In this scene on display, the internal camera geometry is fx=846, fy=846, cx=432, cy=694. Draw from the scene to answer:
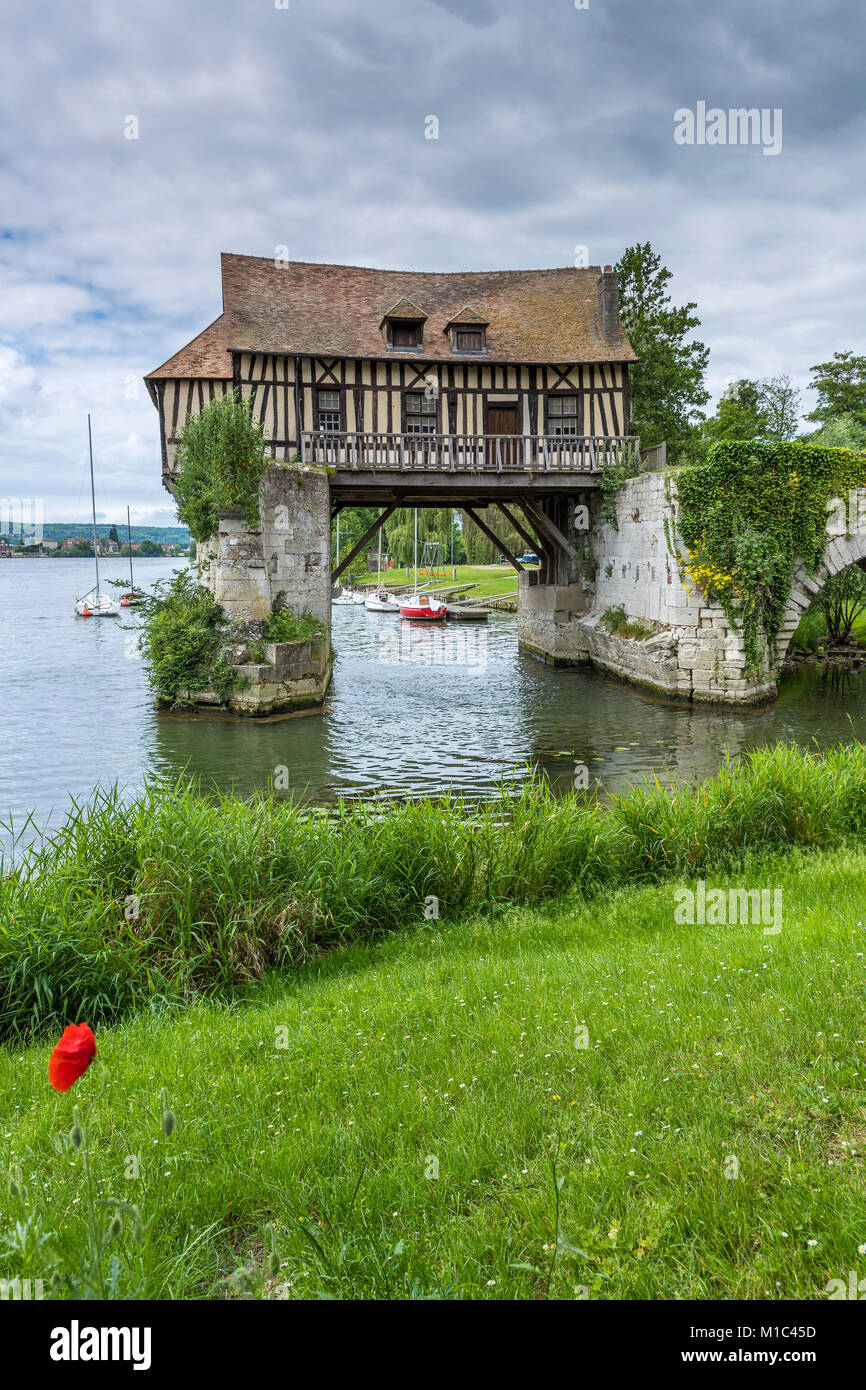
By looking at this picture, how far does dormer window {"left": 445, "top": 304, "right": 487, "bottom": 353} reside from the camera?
2214 cm

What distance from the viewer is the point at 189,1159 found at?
2926mm

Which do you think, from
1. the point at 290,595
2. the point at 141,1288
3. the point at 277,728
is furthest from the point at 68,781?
the point at 141,1288

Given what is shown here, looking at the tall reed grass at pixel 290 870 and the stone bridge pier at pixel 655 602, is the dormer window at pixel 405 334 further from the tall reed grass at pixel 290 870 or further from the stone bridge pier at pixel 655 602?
the tall reed grass at pixel 290 870

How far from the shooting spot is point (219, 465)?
15789 mm

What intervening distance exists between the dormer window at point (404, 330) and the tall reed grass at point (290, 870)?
692 inches

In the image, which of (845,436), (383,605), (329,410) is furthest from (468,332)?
(383,605)

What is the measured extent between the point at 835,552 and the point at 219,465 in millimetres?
12114

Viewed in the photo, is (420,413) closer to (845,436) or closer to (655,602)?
(655,602)

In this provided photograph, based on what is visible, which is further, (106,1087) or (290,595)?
(290,595)

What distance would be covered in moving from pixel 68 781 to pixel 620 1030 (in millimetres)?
9843

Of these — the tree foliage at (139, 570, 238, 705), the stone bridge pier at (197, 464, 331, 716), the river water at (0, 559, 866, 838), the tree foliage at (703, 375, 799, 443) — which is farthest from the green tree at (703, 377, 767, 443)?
the tree foliage at (139, 570, 238, 705)

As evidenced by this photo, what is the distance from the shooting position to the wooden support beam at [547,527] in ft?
76.4

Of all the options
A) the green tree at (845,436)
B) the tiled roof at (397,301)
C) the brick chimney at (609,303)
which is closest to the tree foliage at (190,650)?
the tiled roof at (397,301)

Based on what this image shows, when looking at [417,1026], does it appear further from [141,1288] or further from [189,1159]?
[141,1288]
